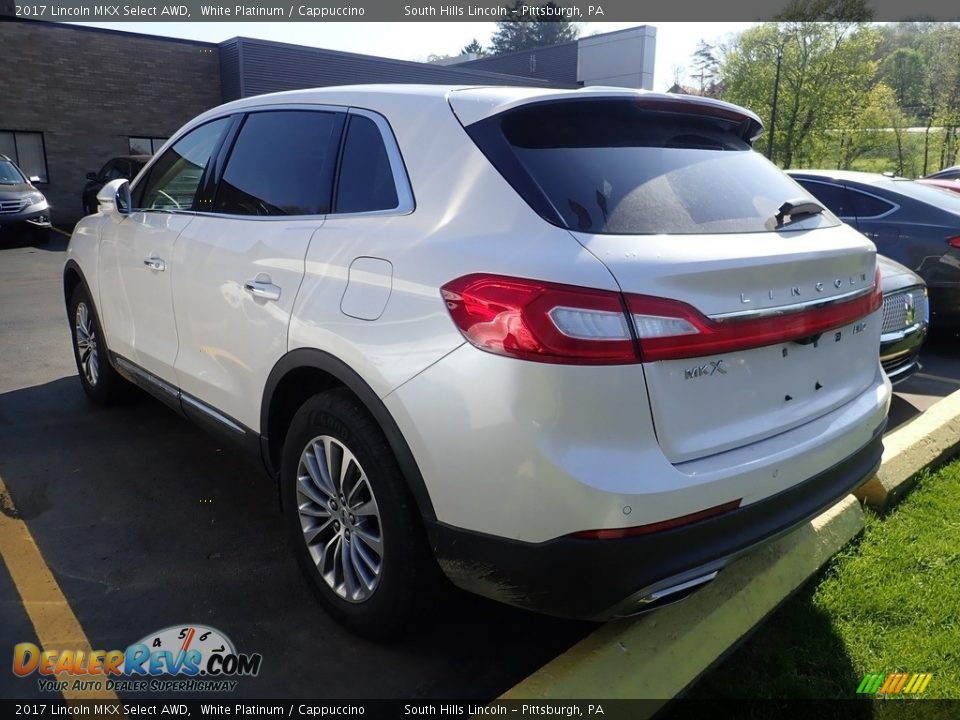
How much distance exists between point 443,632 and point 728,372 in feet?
4.72

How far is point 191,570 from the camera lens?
3.20 m

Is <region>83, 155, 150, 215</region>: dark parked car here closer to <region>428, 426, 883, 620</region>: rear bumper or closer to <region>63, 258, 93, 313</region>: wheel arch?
<region>63, 258, 93, 313</region>: wheel arch

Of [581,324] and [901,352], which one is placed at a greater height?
[581,324]

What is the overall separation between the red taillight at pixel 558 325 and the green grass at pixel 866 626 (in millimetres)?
1284

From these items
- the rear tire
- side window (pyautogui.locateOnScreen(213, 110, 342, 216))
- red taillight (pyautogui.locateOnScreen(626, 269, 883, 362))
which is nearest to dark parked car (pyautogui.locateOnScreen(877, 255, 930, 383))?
red taillight (pyautogui.locateOnScreen(626, 269, 883, 362))

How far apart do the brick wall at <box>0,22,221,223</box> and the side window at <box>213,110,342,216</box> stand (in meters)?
20.1

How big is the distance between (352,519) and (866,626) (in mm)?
1925

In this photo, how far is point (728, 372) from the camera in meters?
2.20

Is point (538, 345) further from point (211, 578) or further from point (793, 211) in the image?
point (211, 578)

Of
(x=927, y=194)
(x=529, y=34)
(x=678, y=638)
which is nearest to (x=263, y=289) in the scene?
(x=678, y=638)

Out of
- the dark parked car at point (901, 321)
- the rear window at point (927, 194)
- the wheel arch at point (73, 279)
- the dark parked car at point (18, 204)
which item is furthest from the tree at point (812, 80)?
the wheel arch at point (73, 279)

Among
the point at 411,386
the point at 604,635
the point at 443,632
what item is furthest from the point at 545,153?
the point at 443,632

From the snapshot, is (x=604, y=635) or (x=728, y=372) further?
(x=604, y=635)

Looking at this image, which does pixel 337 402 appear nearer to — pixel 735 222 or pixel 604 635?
pixel 604 635
